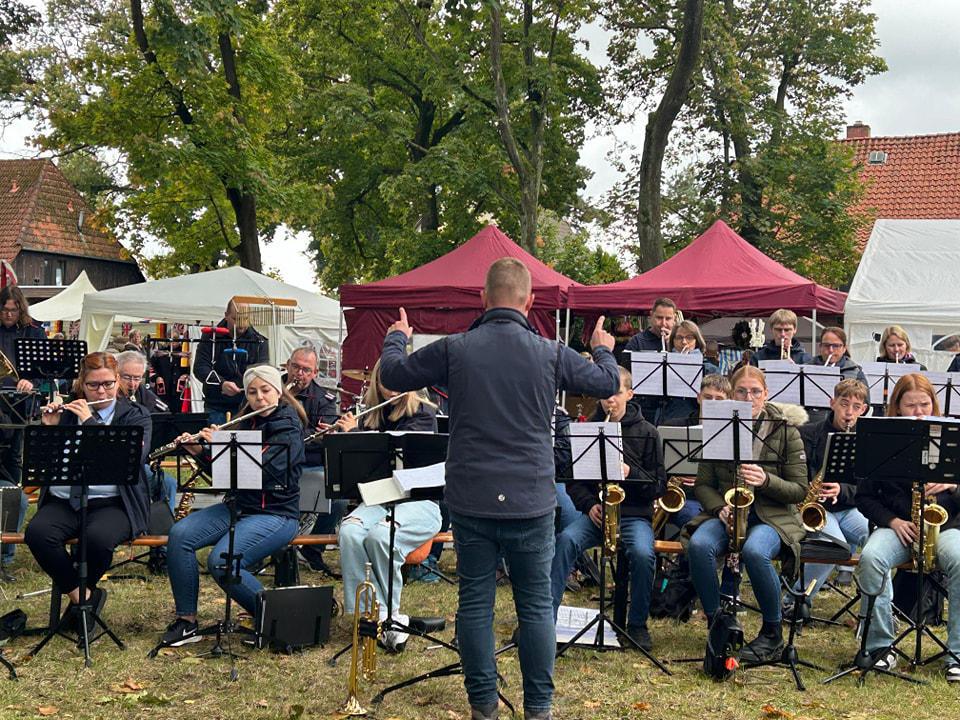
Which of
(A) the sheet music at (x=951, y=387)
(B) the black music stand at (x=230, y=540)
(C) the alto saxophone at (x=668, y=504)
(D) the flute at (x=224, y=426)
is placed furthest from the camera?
(A) the sheet music at (x=951, y=387)

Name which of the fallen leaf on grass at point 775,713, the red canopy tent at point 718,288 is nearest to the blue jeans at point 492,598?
the fallen leaf on grass at point 775,713

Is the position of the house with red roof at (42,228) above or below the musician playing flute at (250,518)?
above

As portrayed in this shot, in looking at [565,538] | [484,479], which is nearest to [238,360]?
[565,538]

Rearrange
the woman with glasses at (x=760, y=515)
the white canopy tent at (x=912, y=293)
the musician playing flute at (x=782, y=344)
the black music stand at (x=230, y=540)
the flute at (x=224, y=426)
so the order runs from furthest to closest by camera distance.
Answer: the white canopy tent at (x=912, y=293), the musician playing flute at (x=782, y=344), the flute at (x=224, y=426), the woman with glasses at (x=760, y=515), the black music stand at (x=230, y=540)

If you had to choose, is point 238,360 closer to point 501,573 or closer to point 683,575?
point 501,573

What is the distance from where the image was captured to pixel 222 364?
35.4 ft

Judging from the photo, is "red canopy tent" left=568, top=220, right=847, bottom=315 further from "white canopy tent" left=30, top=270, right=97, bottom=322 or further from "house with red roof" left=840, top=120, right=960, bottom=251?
"white canopy tent" left=30, top=270, right=97, bottom=322

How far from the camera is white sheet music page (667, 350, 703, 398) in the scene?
353 inches

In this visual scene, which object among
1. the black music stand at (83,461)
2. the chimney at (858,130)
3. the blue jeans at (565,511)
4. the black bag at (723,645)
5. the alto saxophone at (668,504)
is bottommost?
the black bag at (723,645)

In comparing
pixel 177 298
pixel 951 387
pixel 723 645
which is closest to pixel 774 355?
pixel 951 387

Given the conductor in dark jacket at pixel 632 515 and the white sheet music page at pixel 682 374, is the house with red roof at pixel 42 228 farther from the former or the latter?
the conductor in dark jacket at pixel 632 515

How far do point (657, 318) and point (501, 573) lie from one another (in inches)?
116

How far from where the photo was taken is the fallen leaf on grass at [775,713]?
5.21 metres

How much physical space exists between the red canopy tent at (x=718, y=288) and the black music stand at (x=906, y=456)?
24.3ft
